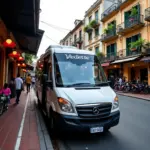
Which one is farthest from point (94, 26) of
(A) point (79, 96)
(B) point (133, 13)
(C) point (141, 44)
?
(A) point (79, 96)

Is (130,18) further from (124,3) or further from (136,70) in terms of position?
(136,70)

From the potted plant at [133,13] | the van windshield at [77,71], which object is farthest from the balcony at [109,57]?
the van windshield at [77,71]

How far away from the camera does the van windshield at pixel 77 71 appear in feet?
19.9

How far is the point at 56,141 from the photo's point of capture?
5664mm

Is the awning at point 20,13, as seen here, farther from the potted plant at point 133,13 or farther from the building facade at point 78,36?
the building facade at point 78,36

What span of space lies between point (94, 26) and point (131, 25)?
11584 millimetres

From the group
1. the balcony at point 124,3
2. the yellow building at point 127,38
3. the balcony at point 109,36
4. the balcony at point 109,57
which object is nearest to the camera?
the yellow building at point 127,38

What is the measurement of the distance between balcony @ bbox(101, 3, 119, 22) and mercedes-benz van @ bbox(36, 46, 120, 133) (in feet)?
75.4

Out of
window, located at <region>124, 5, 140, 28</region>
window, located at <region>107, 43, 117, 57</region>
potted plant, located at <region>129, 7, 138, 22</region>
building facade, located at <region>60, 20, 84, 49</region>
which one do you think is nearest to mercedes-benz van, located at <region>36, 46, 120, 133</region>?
window, located at <region>124, 5, 140, 28</region>

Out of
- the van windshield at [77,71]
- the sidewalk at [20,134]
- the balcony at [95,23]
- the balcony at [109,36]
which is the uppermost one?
the balcony at [95,23]

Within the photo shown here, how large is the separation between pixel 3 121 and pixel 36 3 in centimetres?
429

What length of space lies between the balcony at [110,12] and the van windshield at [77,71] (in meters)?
22.7

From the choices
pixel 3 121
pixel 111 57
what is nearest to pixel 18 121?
pixel 3 121

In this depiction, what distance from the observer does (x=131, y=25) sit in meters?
23.3
